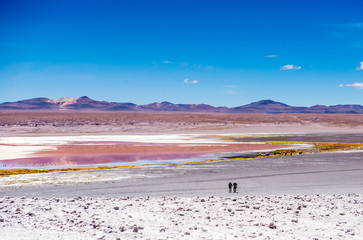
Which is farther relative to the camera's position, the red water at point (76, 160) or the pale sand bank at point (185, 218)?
the red water at point (76, 160)

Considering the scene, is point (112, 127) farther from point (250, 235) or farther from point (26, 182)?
point (250, 235)

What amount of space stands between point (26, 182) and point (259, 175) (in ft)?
39.4

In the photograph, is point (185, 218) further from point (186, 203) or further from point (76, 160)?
point (76, 160)

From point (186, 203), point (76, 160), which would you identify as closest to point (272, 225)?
point (186, 203)

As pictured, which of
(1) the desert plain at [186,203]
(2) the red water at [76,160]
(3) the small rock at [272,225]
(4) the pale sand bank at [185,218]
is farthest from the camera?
(2) the red water at [76,160]

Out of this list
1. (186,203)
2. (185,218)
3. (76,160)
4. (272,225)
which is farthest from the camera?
(76,160)

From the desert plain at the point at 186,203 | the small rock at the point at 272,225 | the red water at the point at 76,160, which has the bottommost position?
the red water at the point at 76,160

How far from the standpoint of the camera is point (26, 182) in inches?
729

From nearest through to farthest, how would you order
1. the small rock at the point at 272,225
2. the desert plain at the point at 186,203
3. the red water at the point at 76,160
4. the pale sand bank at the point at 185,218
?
1. the pale sand bank at the point at 185,218
2. the desert plain at the point at 186,203
3. the small rock at the point at 272,225
4. the red water at the point at 76,160

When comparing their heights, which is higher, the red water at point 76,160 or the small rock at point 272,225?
the small rock at point 272,225

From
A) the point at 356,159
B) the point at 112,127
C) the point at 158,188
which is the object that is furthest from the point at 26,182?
the point at 112,127

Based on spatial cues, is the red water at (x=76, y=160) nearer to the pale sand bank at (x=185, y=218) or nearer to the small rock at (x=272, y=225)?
the pale sand bank at (x=185, y=218)

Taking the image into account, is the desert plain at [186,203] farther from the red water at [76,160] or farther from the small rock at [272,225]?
the red water at [76,160]

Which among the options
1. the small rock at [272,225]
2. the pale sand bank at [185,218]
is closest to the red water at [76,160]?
the pale sand bank at [185,218]
